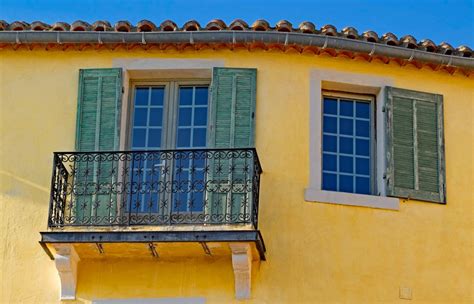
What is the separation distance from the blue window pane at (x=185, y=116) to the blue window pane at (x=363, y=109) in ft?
7.63

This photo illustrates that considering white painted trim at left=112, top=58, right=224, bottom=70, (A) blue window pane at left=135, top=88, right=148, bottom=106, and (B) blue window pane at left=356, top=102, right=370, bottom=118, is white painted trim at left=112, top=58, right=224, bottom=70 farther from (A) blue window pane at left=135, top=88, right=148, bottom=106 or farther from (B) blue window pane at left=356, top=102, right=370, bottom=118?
(B) blue window pane at left=356, top=102, right=370, bottom=118

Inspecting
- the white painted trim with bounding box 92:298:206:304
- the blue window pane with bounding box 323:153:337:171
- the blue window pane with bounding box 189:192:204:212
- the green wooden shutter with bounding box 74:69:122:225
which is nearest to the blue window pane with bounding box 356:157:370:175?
the blue window pane with bounding box 323:153:337:171

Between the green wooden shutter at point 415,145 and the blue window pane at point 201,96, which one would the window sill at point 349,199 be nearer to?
the green wooden shutter at point 415,145

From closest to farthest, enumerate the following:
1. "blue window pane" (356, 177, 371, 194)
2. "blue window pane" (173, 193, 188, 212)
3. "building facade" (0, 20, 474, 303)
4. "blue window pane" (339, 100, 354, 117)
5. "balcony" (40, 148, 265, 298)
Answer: "balcony" (40, 148, 265, 298) < "building facade" (0, 20, 474, 303) < "blue window pane" (173, 193, 188, 212) < "blue window pane" (356, 177, 371, 194) < "blue window pane" (339, 100, 354, 117)

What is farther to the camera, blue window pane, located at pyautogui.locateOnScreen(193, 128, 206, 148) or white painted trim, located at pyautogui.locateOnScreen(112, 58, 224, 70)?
white painted trim, located at pyautogui.locateOnScreen(112, 58, 224, 70)

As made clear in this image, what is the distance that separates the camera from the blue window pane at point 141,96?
1767 centimetres

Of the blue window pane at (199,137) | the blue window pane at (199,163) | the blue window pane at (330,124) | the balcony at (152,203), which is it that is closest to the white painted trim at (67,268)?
the balcony at (152,203)

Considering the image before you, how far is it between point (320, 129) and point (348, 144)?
0.50 m

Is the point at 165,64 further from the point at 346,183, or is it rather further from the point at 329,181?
the point at 346,183

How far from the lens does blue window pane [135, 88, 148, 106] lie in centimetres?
1767

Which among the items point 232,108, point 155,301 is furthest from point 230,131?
point 155,301

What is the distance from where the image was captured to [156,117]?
1752cm

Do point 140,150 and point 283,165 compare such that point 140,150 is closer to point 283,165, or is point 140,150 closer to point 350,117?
point 283,165

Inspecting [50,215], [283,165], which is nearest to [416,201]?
[283,165]
